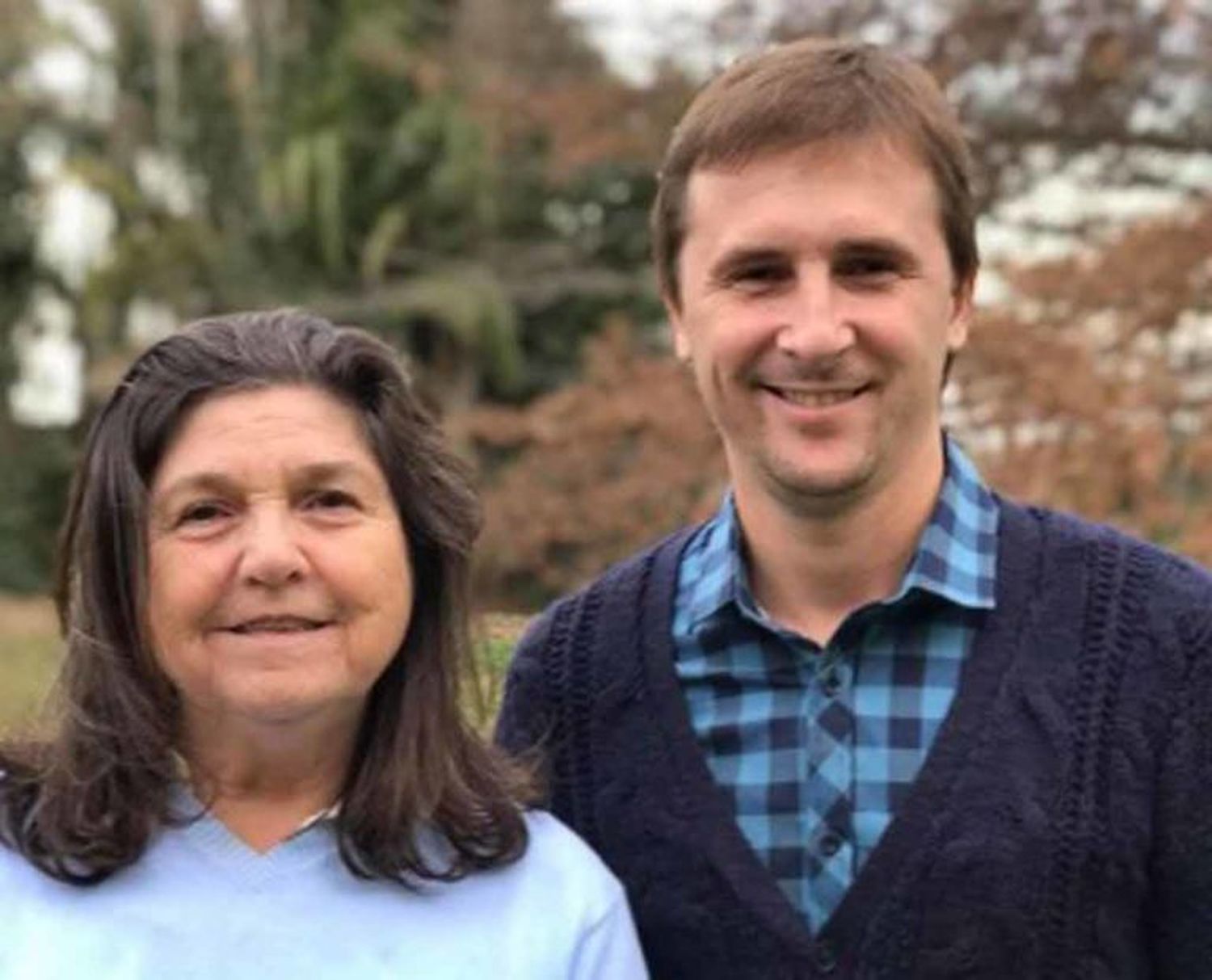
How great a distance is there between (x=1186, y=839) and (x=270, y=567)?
2.97 ft

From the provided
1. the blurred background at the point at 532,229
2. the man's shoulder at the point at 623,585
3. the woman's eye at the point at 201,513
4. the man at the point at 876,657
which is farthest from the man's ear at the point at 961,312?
the blurred background at the point at 532,229

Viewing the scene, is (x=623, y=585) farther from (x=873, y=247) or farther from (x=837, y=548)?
(x=873, y=247)

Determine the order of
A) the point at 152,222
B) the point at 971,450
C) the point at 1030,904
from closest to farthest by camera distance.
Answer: the point at 1030,904
the point at 971,450
the point at 152,222

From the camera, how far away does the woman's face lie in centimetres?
220

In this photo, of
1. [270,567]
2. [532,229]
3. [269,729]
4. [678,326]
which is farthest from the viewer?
[532,229]

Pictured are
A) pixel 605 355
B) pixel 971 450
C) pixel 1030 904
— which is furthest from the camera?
pixel 605 355

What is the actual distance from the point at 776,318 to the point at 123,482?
0.66 metres

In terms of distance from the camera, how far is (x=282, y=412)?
2287 millimetres

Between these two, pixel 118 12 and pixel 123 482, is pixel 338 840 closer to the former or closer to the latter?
pixel 123 482

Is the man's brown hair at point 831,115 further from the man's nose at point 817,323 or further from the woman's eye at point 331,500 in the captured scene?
the woman's eye at point 331,500

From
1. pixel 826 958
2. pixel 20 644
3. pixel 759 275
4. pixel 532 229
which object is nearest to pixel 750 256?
pixel 759 275

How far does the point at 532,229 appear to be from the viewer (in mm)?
18734

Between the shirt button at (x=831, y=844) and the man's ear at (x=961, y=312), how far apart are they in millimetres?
514

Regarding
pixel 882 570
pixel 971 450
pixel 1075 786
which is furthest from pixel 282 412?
pixel 971 450
